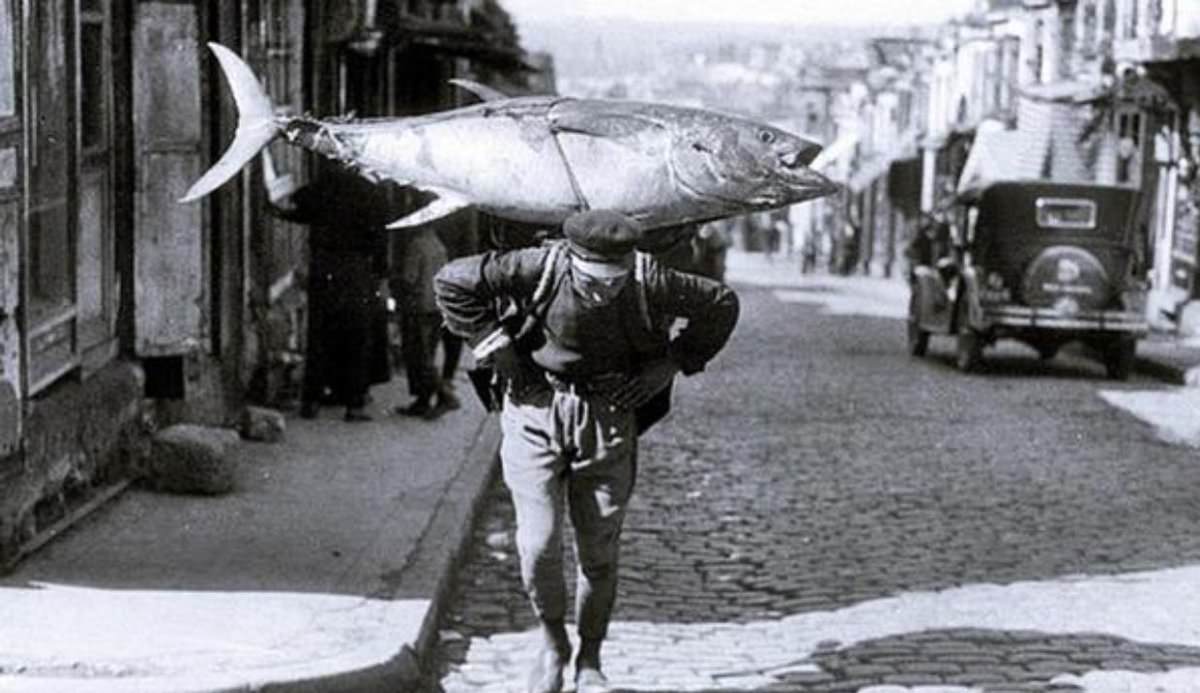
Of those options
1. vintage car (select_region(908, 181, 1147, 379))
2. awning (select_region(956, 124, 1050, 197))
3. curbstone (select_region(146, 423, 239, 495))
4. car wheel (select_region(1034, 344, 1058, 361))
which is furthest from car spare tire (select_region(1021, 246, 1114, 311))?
curbstone (select_region(146, 423, 239, 495))

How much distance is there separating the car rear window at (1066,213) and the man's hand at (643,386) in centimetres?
1652

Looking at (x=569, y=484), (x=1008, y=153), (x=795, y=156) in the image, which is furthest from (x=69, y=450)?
(x=1008, y=153)

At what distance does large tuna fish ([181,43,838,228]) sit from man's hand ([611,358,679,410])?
22.2 inches

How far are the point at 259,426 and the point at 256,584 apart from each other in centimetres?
450

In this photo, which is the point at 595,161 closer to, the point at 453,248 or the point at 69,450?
the point at 69,450

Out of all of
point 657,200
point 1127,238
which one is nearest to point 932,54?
point 1127,238

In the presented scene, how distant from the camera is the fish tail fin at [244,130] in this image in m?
7.41

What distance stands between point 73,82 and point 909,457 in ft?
22.5

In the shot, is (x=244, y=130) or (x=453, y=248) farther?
(x=453, y=248)

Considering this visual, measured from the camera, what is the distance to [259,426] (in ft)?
42.1

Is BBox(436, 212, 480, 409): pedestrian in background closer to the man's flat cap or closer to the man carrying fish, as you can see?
the man carrying fish

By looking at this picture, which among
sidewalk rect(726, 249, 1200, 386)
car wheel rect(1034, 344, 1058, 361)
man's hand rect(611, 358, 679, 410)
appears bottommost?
sidewalk rect(726, 249, 1200, 386)

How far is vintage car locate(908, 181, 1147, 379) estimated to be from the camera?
2222cm

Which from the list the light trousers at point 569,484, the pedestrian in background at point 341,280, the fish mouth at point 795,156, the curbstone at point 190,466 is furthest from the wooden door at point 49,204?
the fish mouth at point 795,156
